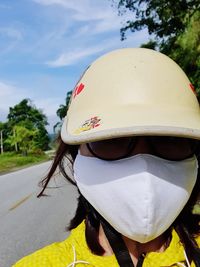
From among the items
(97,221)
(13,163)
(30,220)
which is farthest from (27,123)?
(97,221)

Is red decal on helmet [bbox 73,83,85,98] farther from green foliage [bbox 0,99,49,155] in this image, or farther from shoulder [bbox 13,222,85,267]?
green foliage [bbox 0,99,49,155]

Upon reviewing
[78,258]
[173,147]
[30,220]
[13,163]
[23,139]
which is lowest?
[30,220]

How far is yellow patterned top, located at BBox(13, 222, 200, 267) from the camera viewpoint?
4.09 ft

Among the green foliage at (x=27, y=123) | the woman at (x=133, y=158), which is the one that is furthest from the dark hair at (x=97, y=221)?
the green foliage at (x=27, y=123)

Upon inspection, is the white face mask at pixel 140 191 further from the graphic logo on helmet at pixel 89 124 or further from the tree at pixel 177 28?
the tree at pixel 177 28

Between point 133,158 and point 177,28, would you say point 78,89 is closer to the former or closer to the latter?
point 133,158

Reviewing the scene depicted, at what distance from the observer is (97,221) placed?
1.40 metres

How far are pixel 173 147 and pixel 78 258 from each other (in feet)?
1.28

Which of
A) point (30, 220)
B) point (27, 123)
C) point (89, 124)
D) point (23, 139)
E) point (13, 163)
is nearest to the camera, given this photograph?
point (89, 124)

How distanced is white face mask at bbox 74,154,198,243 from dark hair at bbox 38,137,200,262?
0.28 ft

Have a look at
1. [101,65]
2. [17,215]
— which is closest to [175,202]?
[101,65]

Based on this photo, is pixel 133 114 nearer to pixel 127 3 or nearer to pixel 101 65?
pixel 101 65

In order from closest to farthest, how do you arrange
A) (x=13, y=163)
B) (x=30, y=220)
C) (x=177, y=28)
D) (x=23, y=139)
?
(x=30, y=220)
(x=177, y=28)
(x=13, y=163)
(x=23, y=139)

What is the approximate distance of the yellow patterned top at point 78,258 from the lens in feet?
4.09
